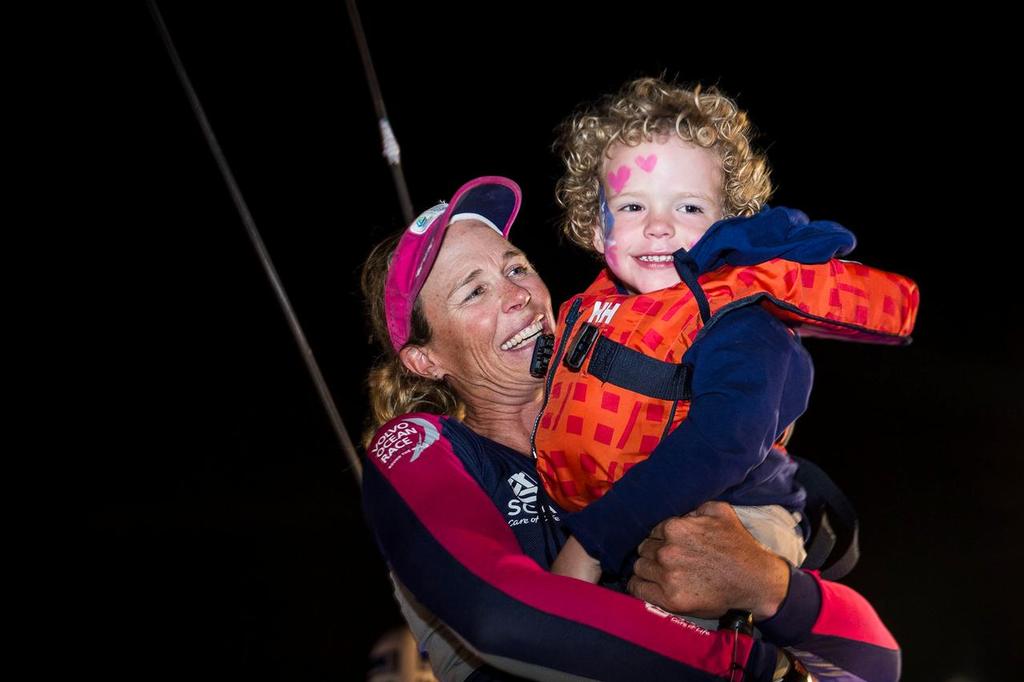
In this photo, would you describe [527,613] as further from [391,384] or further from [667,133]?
[391,384]

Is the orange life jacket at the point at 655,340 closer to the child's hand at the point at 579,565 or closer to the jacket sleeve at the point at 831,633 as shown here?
the child's hand at the point at 579,565

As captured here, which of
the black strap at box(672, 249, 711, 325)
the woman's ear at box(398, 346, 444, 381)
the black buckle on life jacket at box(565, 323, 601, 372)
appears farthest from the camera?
the woman's ear at box(398, 346, 444, 381)

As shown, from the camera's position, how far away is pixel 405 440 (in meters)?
1.37

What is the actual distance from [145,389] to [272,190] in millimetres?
2263

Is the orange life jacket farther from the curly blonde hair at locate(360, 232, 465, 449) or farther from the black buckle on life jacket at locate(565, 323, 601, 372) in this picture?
the curly blonde hair at locate(360, 232, 465, 449)

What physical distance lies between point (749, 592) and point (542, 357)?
0.52 meters

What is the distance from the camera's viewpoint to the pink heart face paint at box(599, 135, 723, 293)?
4.25 ft

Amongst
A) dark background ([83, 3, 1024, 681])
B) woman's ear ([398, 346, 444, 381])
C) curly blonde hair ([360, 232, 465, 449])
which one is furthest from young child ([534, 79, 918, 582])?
dark background ([83, 3, 1024, 681])

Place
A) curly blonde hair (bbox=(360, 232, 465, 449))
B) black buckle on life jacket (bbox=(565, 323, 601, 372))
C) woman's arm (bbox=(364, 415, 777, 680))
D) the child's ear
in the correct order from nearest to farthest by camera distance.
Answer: woman's arm (bbox=(364, 415, 777, 680))
black buckle on life jacket (bbox=(565, 323, 601, 372))
the child's ear
curly blonde hair (bbox=(360, 232, 465, 449))

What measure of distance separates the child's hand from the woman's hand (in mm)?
76

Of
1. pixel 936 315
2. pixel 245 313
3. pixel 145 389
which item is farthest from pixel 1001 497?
pixel 145 389

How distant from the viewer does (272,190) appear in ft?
15.1

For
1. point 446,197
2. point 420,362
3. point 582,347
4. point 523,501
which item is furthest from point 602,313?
point 446,197

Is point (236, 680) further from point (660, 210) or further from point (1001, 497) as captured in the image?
point (1001, 497)
